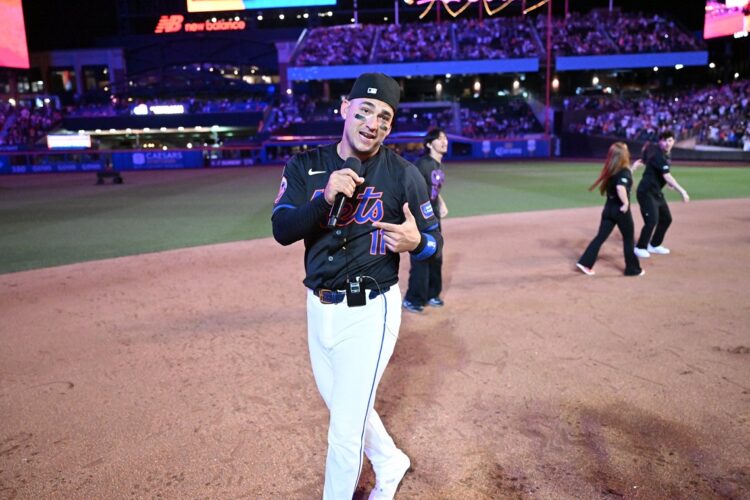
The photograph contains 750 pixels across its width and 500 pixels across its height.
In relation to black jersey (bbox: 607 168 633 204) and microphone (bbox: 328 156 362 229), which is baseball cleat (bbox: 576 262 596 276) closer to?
black jersey (bbox: 607 168 633 204)

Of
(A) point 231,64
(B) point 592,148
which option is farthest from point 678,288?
(A) point 231,64

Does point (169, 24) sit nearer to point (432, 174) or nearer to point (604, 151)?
point (604, 151)

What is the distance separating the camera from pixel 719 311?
6.30 meters

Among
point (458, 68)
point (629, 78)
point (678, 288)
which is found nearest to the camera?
point (678, 288)

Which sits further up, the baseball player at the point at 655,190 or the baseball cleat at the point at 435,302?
the baseball player at the point at 655,190

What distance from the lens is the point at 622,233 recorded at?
25.6ft

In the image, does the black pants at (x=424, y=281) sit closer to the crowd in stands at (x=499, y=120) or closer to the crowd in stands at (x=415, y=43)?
the crowd in stands at (x=499, y=120)

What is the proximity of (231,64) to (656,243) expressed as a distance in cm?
5091

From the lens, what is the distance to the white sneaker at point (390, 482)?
10.2ft

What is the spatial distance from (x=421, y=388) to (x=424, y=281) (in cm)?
205

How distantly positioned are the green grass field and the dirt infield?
3.20 meters

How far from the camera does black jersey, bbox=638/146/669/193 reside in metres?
8.57

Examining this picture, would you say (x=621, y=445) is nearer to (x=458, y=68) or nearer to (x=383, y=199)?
(x=383, y=199)

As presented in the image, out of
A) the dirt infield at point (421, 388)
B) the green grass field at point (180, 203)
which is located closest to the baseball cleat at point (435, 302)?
the dirt infield at point (421, 388)
